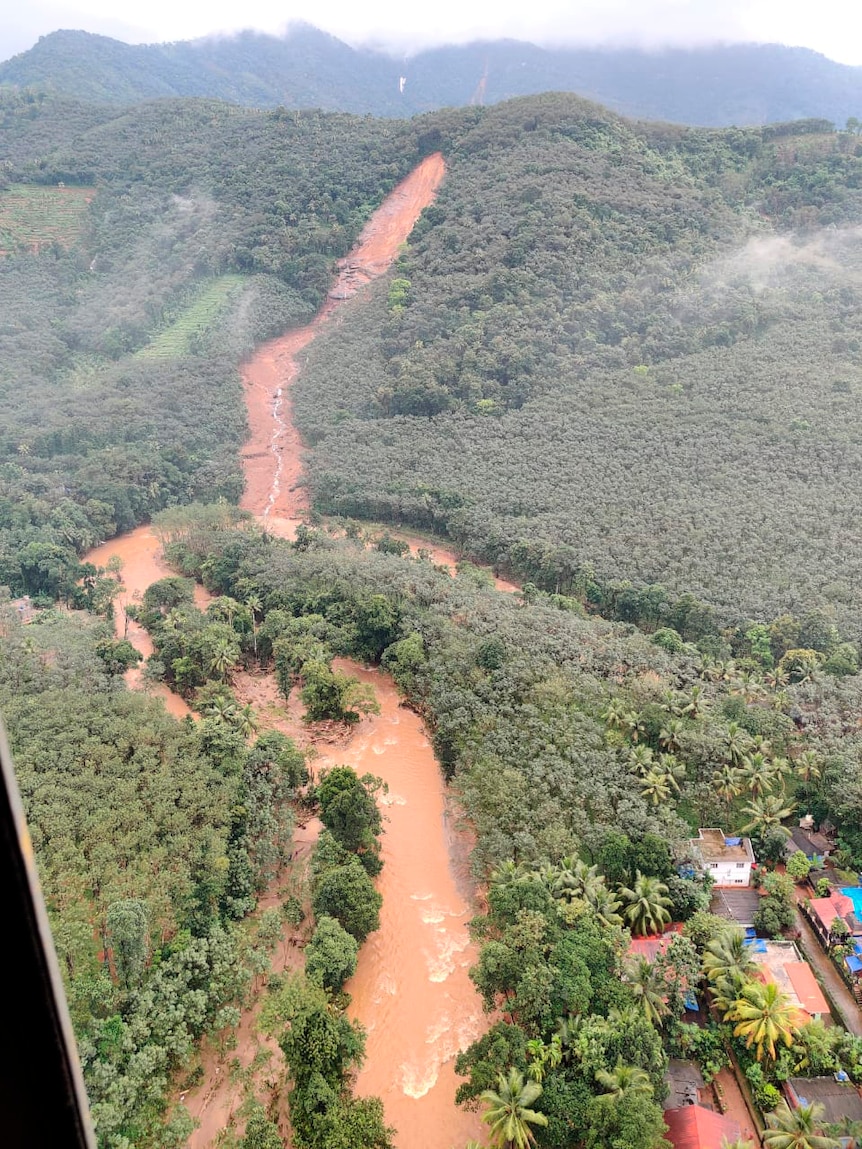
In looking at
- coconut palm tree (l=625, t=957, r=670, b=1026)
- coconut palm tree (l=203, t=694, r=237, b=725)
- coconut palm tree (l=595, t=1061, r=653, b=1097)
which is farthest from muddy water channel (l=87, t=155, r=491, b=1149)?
coconut palm tree (l=625, t=957, r=670, b=1026)

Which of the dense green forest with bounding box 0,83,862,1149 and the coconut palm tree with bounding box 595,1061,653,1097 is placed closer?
the coconut palm tree with bounding box 595,1061,653,1097

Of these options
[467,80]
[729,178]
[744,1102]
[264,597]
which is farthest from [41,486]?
[467,80]

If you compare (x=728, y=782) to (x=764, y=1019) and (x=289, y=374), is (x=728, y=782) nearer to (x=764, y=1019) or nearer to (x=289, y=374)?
(x=764, y=1019)

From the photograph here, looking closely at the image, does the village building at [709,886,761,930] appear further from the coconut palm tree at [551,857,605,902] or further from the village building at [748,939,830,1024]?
the coconut palm tree at [551,857,605,902]

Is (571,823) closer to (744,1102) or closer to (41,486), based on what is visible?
(744,1102)

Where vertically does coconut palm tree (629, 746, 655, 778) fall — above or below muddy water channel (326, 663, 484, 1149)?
above

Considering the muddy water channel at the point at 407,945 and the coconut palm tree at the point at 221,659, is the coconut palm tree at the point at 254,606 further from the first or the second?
the coconut palm tree at the point at 221,659
